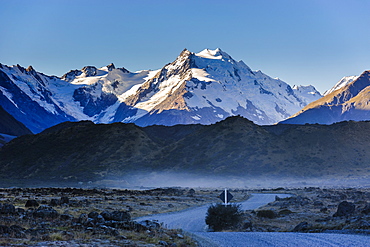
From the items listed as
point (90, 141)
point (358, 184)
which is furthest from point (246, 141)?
point (90, 141)

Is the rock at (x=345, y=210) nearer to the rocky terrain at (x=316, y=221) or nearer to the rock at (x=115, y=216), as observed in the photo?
the rocky terrain at (x=316, y=221)

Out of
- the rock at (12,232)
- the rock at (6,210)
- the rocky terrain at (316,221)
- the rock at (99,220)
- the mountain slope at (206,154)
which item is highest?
the mountain slope at (206,154)

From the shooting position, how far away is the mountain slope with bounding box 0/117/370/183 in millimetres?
149125

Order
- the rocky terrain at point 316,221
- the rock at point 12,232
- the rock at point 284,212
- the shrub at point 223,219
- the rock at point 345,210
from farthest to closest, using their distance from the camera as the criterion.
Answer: the rock at point 284,212 < the rock at point 345,210 < the shrub at point 223,219 < the rocky terrain at point 316,221 < the rock at point 12,232

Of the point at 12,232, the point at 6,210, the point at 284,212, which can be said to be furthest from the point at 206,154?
the point at 12,232

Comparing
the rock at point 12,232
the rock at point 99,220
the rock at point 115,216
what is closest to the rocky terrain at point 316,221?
the rock at point 115,216

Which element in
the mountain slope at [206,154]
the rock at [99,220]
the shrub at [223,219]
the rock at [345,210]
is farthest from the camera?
the mountain slope at [206,154]

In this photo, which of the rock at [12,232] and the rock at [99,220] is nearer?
the rock at [12,232]

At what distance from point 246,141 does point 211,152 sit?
43.1 ft

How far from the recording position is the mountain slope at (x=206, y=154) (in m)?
149

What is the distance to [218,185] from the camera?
5340 inches

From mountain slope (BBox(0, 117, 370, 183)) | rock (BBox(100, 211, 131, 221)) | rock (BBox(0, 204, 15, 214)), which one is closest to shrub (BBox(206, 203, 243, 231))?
rock (BBox(100, 211, 131, 221))

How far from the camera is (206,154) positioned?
164 meters

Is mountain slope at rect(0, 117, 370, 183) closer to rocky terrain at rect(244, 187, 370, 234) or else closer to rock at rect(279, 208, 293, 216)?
rock at rect(279, 208, 293, 216)
